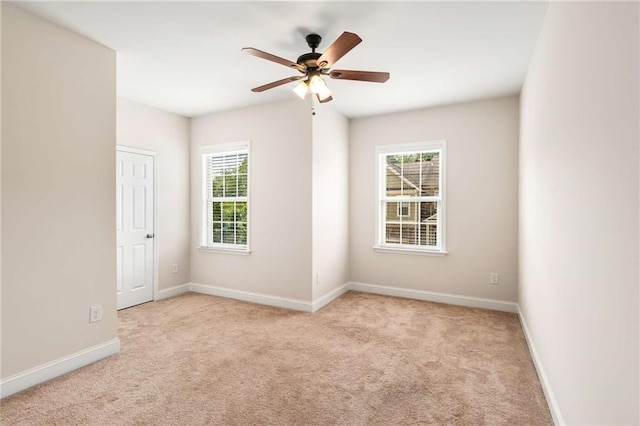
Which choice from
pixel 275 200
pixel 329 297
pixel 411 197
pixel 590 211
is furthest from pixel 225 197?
pixel 590 211

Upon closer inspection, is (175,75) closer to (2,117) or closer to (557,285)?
(2,117)

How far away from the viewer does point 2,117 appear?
222 cm

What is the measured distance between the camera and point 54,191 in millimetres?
2498

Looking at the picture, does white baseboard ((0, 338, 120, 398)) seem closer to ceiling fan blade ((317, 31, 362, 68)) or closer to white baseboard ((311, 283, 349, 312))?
white baseboard ((311, 283, 349, 312))

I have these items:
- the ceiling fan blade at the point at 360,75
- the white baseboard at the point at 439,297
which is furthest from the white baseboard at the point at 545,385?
the ceiling fan blade at the point at 360,75

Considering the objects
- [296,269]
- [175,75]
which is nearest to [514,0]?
[175,75]

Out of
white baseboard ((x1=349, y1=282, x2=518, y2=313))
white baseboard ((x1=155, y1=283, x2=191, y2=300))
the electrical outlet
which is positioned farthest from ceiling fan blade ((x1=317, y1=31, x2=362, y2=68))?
white baseboard ((x1=155, y1=283, x2=191, y2=300))

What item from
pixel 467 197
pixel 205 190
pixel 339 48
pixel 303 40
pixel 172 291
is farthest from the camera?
pixel 205 190

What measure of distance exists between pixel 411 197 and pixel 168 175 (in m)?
3.46

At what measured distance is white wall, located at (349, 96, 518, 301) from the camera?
4094mm

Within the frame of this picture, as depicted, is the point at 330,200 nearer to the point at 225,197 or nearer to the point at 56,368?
the point at 225,197

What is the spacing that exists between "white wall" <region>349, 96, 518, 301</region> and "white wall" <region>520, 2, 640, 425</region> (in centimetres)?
173

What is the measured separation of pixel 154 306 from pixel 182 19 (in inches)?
134

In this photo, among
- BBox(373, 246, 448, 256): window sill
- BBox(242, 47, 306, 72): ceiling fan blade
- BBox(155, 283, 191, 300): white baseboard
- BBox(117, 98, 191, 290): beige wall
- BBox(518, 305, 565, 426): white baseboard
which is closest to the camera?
BBox(518, 305, 565, 426): white baseboard
